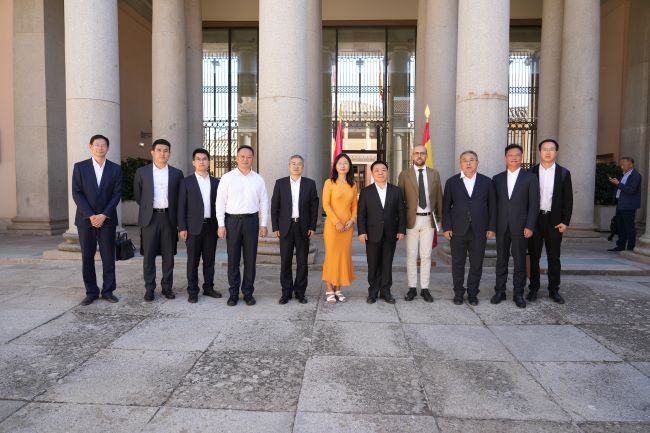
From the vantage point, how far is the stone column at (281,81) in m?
7.96

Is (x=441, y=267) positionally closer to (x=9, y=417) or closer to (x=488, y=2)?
(x=488, y=2)

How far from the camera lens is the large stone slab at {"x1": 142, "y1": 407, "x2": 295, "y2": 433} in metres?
2.95

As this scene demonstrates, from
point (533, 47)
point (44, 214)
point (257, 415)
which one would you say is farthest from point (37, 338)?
point (533, 47)

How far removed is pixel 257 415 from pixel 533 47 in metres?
20.8

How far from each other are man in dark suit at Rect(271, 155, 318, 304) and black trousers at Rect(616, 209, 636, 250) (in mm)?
7514

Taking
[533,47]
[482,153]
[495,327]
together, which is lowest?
[495,327]

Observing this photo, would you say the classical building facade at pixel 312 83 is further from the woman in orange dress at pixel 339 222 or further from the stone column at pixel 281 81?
the woman in orange dress at pixel 339 222

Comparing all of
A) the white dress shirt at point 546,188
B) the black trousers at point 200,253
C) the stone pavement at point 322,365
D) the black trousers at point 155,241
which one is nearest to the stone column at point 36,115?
the stone pavement at point 322,365

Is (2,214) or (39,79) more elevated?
(39,79)

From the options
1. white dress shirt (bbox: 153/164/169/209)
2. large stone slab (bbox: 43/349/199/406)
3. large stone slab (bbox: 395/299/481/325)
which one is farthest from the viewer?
white dress shirt (bbox: 153/164/169/209)

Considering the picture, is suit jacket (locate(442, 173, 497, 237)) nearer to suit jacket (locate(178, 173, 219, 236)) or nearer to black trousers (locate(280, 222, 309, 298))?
black trousers (locate(280, 222, 309, 298))

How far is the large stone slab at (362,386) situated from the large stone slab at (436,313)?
4.39 ft

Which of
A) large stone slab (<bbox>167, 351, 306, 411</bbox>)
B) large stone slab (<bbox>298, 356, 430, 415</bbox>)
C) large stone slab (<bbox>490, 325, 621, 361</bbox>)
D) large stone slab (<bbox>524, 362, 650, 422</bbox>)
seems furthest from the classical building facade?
large stone slab (<bbox>298, 356, 430, 415</bbox>)

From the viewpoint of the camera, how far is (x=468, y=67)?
8.03m
